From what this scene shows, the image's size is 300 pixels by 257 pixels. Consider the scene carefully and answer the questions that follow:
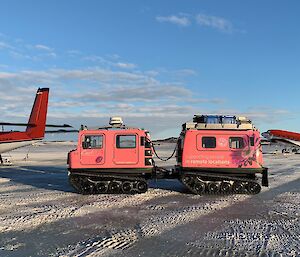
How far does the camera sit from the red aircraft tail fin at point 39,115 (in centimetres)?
2250

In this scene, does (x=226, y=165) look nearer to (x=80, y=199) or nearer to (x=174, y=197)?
(x=174, y=197)

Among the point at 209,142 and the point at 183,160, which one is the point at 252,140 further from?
the point at 183,160

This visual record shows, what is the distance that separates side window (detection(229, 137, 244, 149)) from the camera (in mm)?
12383

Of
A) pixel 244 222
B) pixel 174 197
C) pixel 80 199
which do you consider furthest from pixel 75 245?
pixel 174 197

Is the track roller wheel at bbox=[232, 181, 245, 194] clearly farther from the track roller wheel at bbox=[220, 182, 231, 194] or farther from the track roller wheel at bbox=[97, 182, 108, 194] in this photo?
the track roller wheel at bbox=[97, 182, 108, 194]

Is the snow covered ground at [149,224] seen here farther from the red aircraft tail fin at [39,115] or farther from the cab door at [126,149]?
the red aircraft tail fin at [39,115]

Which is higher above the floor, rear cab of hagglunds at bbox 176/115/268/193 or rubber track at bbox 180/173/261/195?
rear cab of hagglunds at bbox 176/115/268/193

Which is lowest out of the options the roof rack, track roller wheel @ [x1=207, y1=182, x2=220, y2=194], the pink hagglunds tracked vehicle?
track roller wheel @ [x1=207, y1=182, x2=220, y2=194]

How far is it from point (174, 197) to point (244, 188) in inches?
105

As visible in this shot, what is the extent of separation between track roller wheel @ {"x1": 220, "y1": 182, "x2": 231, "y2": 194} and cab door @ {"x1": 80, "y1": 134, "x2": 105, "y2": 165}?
14.6 feet

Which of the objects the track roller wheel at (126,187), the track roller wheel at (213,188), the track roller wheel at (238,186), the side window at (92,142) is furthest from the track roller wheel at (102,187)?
the track roller wheel at (238,186)

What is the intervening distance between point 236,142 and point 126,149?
4.00 m

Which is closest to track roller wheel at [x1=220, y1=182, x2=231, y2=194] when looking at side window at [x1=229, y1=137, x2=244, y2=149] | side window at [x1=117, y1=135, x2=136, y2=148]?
side window at [x1=229, y1=137, x2=244, y2=149]

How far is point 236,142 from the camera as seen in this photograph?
1241 centimetres
